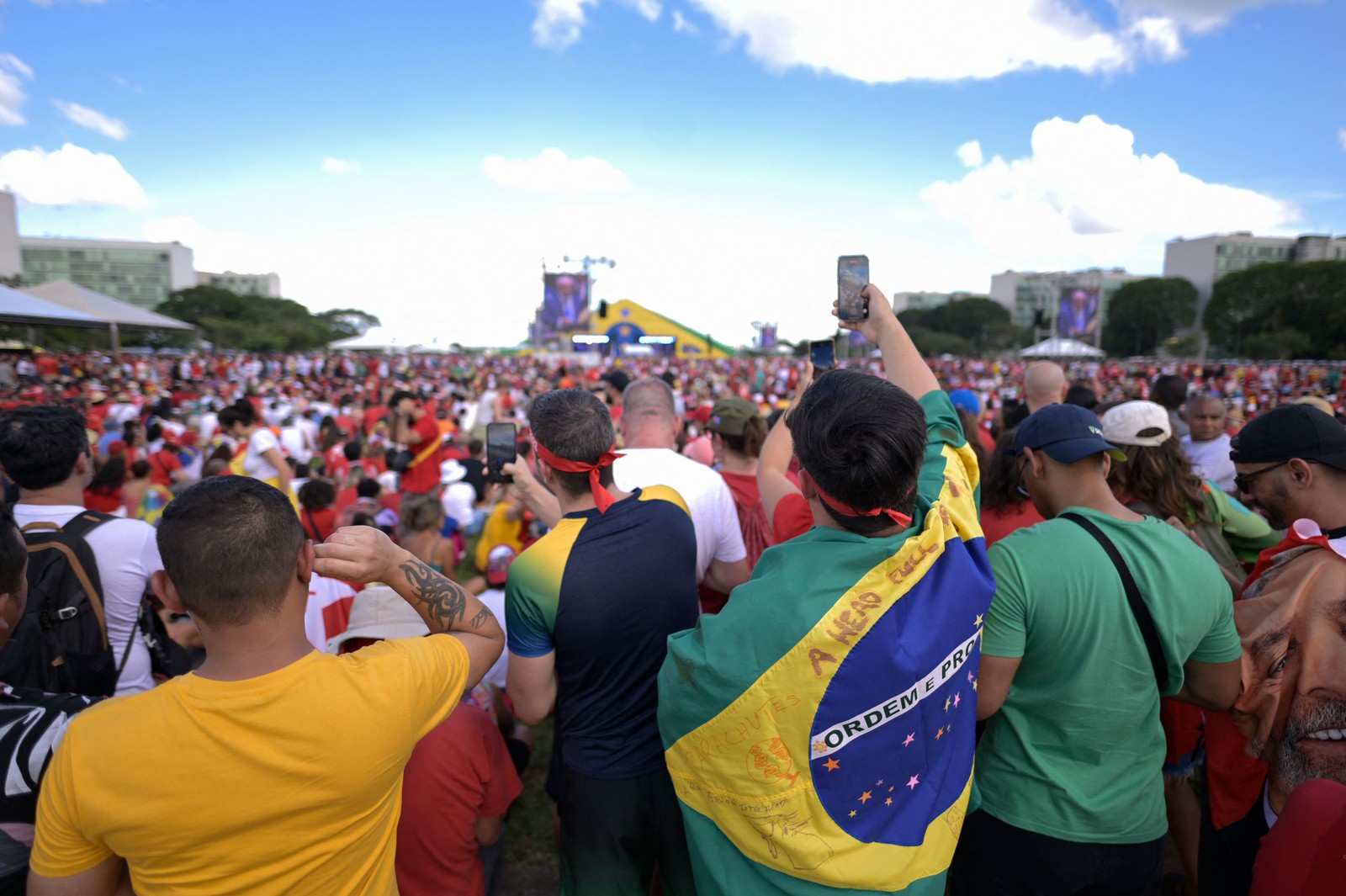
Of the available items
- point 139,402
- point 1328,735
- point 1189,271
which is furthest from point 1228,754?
point 1189,271

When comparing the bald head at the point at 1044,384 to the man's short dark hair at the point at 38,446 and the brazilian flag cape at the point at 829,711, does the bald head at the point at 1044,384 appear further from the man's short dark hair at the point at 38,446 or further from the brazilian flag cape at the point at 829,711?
the man's short dark hair at the point at 38,446

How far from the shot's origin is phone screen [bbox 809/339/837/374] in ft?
8.95

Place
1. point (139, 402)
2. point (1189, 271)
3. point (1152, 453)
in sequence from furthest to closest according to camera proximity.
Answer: point (1189, 271) < point (139, 402) < point (1152, 453)

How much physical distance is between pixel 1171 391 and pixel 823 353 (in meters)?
4.39

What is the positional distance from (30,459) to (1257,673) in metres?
4.03

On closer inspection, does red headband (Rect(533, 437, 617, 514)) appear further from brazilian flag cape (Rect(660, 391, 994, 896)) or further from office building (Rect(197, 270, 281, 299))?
office building (Rect(197, 270, 281, 299))

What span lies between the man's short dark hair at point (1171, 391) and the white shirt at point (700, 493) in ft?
14.8

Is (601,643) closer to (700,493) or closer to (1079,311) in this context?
(700,493)

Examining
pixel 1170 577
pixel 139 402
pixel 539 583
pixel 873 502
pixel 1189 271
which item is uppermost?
pixel 1189 271

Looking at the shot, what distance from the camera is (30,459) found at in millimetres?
2416

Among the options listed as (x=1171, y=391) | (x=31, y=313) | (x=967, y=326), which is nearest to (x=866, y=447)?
(x=1171, y=391)

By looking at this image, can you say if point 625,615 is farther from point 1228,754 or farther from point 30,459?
point 30,459

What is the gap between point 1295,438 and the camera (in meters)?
1.93

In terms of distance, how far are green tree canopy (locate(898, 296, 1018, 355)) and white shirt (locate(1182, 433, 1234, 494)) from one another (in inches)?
2931
